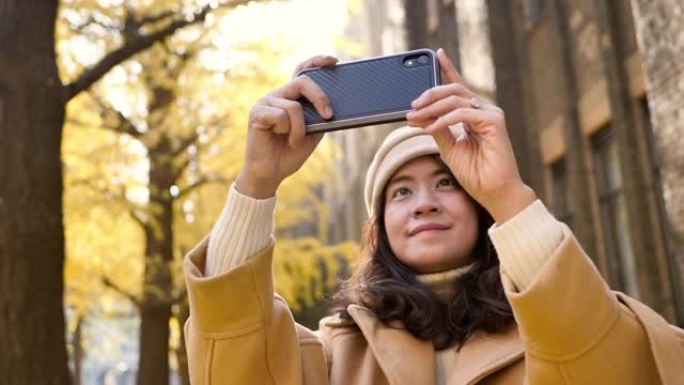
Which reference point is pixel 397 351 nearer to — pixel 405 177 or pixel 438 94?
pixel 405 177

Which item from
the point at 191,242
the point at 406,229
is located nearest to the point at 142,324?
the point at 191,242

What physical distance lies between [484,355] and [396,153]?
2.35ft

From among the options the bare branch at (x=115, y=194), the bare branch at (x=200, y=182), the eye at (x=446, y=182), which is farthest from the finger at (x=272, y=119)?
the bare branch at (x=200, y=182)

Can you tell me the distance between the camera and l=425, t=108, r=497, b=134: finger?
1.92 meters

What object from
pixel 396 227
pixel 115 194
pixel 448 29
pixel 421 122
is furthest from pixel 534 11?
pixel 421 122

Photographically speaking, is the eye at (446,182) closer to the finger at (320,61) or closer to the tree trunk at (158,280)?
the finger at (320,61)

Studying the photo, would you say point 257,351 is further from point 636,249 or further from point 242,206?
point 636,249

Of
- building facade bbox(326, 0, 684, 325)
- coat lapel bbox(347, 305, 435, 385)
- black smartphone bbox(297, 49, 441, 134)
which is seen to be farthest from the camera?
building facade bbox(326, 0, 684, 325)

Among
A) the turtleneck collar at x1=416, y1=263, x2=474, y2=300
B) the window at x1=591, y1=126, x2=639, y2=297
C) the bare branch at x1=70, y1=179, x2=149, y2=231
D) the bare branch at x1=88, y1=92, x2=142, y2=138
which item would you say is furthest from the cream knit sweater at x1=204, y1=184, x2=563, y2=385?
the bare branch at x1=88, y1=92, x2=142, y2=138

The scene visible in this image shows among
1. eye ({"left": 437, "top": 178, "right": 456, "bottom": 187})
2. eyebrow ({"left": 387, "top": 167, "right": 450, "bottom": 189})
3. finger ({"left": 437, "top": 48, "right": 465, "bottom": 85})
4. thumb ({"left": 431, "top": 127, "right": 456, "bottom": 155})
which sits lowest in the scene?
eye ({"left": 437, "top": 178, "right": 456, "bottom": 187})

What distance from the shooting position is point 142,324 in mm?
11594

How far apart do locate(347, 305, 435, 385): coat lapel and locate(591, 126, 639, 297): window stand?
22.8 feet

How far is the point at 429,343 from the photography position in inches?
88.1

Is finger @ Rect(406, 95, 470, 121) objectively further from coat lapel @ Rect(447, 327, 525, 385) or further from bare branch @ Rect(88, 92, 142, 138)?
bare branch @ Rect(88, 92, 142, 138)
